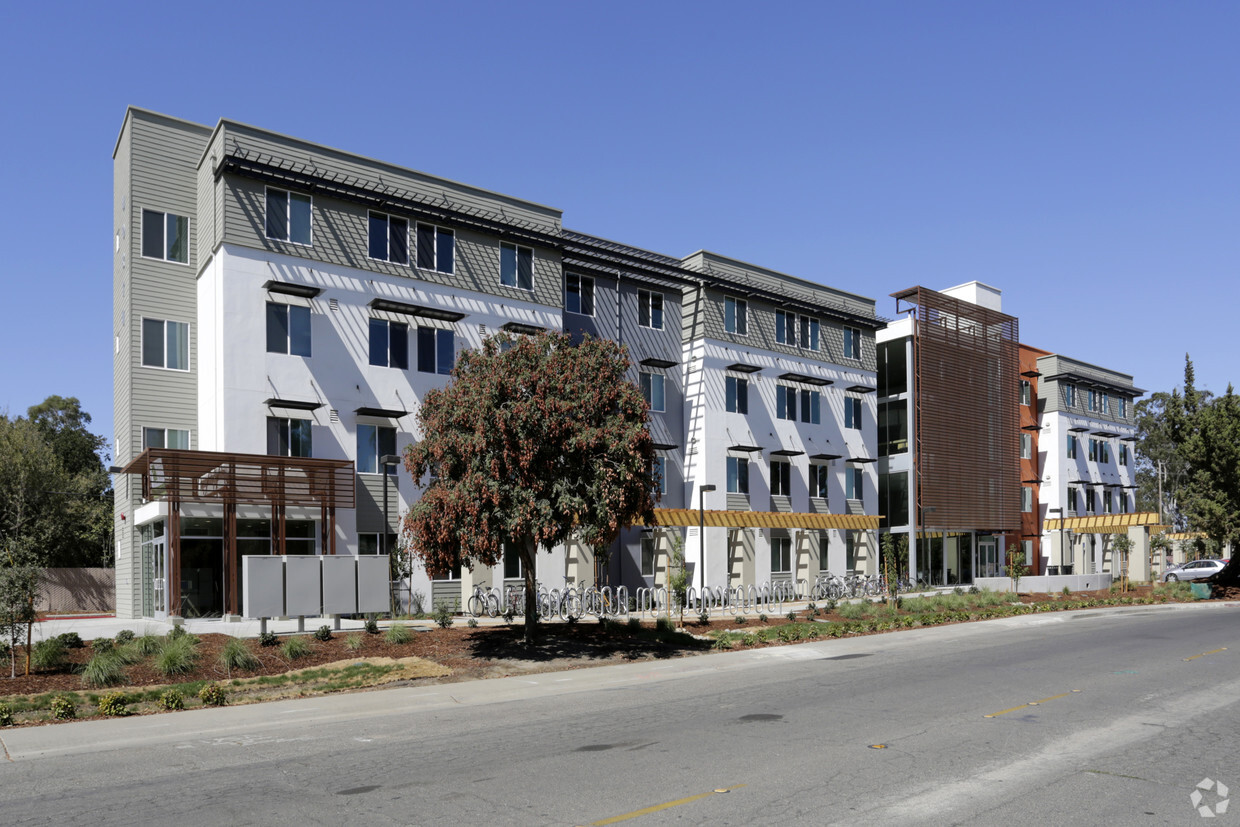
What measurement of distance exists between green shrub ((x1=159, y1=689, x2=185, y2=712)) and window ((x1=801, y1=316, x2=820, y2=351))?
35872 mm

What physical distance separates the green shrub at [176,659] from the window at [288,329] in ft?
42.3

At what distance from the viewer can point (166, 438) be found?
1196 inches

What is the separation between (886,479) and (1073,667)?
3308cm

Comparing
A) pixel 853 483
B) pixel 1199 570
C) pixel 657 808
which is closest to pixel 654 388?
pixel 853 483

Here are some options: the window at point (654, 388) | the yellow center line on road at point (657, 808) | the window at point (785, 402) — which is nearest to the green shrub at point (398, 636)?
the yellow center line on road at point (657, 808)

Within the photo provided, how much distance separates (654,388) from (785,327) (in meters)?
8.40

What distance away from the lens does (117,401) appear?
32.5 m

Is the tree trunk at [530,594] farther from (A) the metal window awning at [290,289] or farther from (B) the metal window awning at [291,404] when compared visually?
(A) the metal window awning at [290,289]

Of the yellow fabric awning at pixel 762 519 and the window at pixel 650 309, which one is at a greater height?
the window at pixel 650 309

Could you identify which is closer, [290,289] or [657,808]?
[657,808]

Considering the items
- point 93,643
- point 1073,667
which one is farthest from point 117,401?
point 1073,667

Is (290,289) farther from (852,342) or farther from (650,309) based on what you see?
(852,342)

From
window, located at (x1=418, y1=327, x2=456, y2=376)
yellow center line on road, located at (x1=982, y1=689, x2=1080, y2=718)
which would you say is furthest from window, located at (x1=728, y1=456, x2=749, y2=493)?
yellow center line on road, located at (x1=982, y1=689, x2=1080, y2=718)

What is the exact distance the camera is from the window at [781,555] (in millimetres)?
43656
